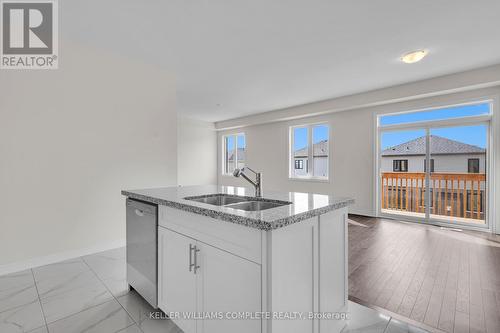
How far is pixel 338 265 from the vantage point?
1571 mm

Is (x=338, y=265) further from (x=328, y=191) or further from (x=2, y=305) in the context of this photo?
(x=328, y=191)

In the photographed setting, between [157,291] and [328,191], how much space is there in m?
4.84

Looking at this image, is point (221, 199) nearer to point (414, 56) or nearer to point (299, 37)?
point (299, 37)

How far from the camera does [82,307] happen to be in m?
1.90

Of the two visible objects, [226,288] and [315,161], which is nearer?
[226,288]

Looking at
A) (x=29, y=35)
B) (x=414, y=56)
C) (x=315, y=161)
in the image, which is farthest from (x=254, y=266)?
(x=315, y=161)

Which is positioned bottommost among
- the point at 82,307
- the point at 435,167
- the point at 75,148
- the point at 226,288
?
the point at 82,307

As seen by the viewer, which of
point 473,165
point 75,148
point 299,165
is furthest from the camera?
point 299,165

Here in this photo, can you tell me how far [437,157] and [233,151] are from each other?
18.5ft

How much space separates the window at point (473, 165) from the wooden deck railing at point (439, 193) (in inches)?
2.8

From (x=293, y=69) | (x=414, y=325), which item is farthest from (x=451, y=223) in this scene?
(x=293, y=69)

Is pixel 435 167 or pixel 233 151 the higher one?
pixel 233 151

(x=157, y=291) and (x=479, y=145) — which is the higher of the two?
(x=479, y=145)

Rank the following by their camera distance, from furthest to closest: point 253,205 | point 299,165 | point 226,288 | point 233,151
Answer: point 233,151, point 299,165, point 253,205, point 226,288
